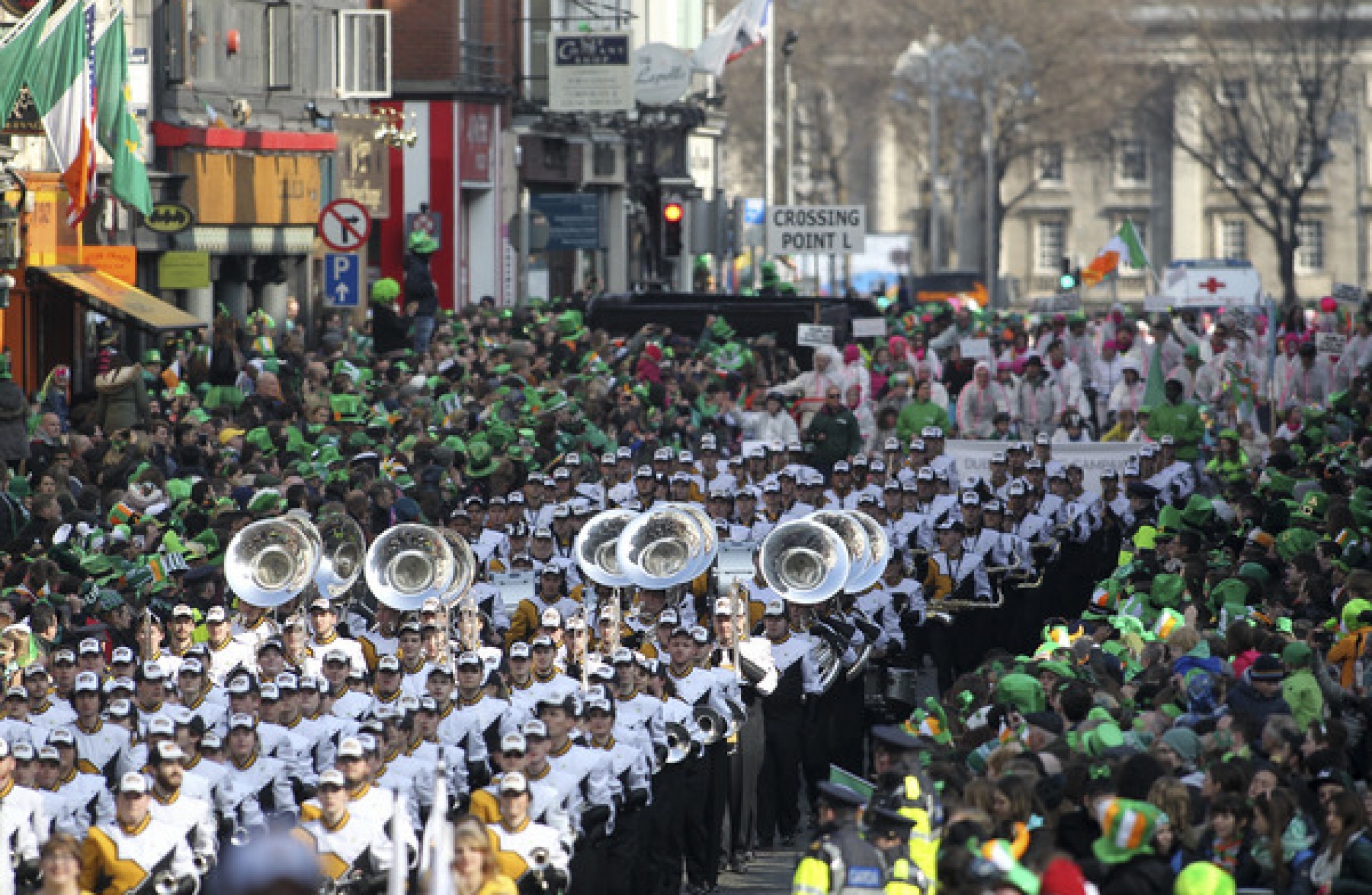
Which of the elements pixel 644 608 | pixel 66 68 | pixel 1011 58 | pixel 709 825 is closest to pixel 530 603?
pixel 644 608

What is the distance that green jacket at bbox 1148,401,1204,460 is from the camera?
88.1 feet

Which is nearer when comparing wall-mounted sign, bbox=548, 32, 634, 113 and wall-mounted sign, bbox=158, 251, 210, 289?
wall-mounted sign, bbox=158, 251, 210, 289

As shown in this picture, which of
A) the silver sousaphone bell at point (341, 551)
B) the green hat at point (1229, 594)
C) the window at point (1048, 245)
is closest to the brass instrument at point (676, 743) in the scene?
the green hat at point (1229, 594)

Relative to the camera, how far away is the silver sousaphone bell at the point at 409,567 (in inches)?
754

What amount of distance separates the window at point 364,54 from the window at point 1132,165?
68.2 metres

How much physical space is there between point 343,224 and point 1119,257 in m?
18.5

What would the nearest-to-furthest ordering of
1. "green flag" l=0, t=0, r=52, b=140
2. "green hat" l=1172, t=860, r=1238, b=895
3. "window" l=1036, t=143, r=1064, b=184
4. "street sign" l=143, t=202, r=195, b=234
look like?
"green hat" l=1172, t=860, r=1238, b=895, "green flag" l=0, t=0, r=52, b=140, "street sign" l=143, t=202, r=195, b=234, "window" l=1036, t=143, r=1064, b=184

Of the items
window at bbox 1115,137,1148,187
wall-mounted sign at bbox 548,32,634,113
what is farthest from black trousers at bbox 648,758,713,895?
window at bbox 1115,137,1148,187

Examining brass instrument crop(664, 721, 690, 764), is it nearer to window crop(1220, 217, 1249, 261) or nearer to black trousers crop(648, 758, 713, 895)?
black trousers crop(648, 758, 713, 895)

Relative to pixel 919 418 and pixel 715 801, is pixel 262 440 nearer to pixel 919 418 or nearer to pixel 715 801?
pixel 919 418

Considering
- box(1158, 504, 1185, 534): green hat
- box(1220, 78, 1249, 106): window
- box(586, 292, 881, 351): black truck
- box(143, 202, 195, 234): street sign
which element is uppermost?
box(1220, 78, 1249, 106): window

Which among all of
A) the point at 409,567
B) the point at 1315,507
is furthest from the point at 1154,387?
the point at 409,567

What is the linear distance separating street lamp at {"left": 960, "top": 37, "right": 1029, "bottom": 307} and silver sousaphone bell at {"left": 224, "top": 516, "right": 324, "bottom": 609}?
58.4 metres

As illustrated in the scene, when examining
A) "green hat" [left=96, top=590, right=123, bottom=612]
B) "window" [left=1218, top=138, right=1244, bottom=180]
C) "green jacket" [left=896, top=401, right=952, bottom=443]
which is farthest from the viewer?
"window" [left=1218, top=138, right=1244, bottom=180]
